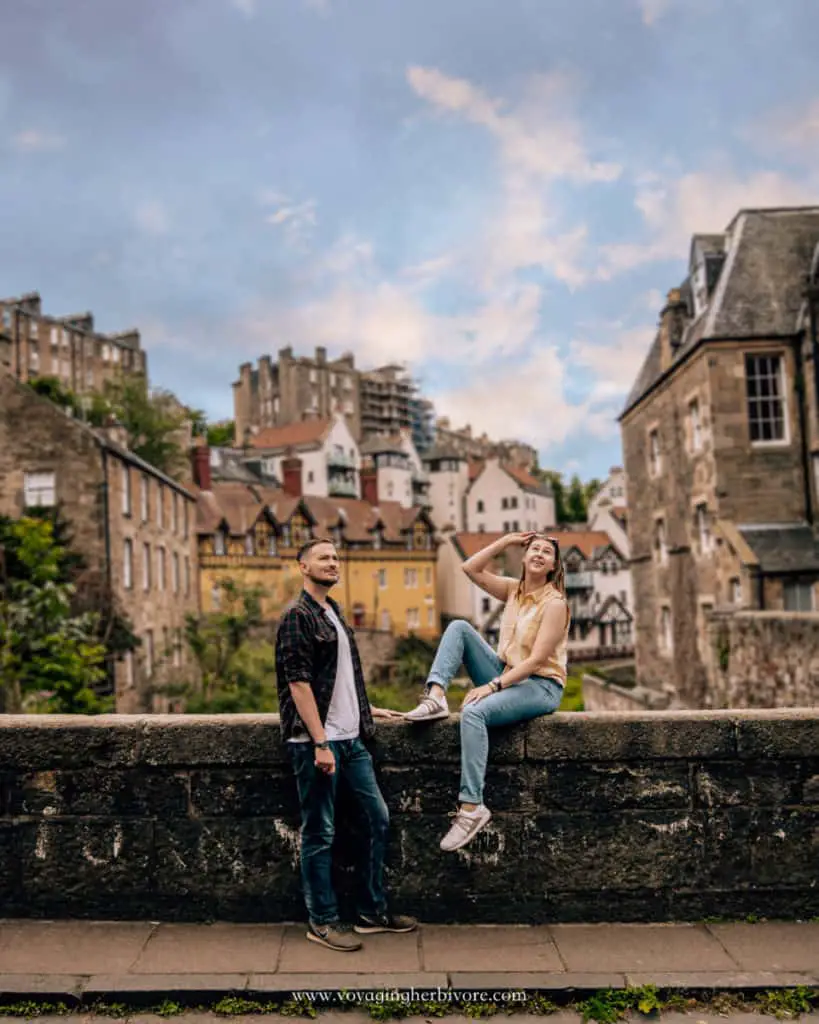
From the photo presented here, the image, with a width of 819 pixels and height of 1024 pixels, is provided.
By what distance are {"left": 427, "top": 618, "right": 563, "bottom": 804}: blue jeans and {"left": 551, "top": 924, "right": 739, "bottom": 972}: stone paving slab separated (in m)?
0.88

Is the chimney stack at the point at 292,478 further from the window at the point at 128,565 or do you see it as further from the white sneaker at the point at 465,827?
the white sneaker at the point at 465,827

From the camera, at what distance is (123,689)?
31812 mm

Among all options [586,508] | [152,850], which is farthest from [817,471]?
[586,508]

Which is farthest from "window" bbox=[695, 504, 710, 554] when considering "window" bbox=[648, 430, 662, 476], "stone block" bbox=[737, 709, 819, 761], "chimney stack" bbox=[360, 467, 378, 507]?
"chimney stack" bbox=[360, 467, 378, 507]

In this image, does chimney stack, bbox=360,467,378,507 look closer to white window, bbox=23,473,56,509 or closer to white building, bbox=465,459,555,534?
white building, bbox=465,459,555,534

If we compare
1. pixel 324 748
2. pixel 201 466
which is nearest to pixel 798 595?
pixel 324 748

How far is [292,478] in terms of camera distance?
225ft

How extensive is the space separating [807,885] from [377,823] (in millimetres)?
2408

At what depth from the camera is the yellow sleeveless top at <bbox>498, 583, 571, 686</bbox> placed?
17.3 ft

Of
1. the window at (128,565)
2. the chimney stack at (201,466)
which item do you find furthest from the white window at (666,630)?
the chimney stack at (201,466)

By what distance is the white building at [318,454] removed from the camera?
87.1 metres

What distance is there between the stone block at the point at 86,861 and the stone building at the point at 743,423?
18840 millimetres

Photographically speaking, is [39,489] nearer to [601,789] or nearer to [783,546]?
[783,546]

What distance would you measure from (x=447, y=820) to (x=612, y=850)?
36.6 inches
